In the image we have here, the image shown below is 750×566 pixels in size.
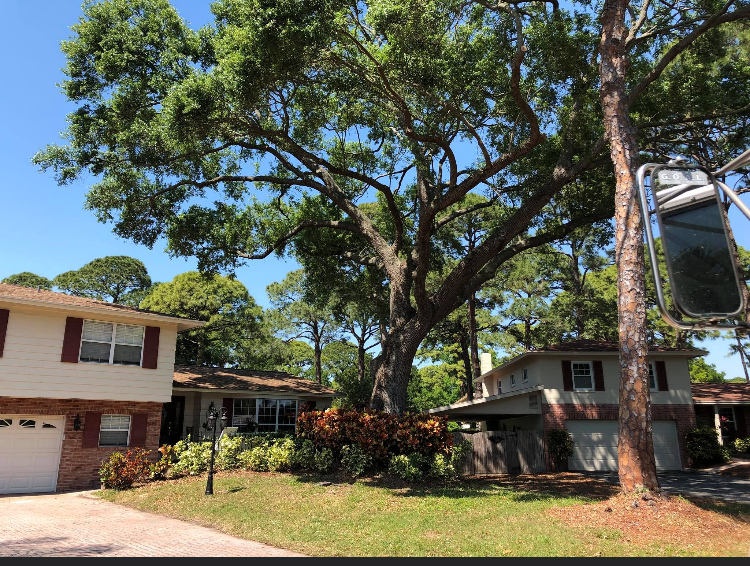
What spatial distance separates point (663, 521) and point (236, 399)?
18618mm

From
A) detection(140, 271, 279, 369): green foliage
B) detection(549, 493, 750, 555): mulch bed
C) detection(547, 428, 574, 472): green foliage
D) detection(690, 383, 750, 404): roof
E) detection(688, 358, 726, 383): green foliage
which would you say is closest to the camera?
detection(549, 493, 750, 555): mulch bed

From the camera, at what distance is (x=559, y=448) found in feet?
66.1

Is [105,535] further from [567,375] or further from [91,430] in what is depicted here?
[567,375]

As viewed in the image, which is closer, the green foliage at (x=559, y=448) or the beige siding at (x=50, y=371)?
the beige siding at (x=50, y=371)

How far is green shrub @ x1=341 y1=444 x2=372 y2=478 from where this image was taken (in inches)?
538

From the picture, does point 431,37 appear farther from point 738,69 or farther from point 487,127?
point 738,69

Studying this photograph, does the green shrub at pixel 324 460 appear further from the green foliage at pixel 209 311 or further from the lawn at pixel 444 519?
the green foliage at pixel 209 311

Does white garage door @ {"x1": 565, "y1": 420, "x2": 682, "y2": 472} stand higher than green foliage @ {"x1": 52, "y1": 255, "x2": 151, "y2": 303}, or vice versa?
green foliage @ {"x1": 52, "y1": 255, "x2": 151, "y2": 303}

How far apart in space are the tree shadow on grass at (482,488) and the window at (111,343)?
6.65 metres

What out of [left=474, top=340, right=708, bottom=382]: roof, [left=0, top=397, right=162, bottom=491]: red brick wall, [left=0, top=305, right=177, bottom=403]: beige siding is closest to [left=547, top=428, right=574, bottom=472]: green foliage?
[left=474, top=340, right=708, bottom=382]: roof

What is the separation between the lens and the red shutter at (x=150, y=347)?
1639cm

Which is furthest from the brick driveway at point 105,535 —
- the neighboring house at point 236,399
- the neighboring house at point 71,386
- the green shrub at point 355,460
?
the neighboring house at point 236,399

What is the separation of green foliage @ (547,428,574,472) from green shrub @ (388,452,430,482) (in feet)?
28.7

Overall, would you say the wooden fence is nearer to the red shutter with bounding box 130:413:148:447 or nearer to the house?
the house
